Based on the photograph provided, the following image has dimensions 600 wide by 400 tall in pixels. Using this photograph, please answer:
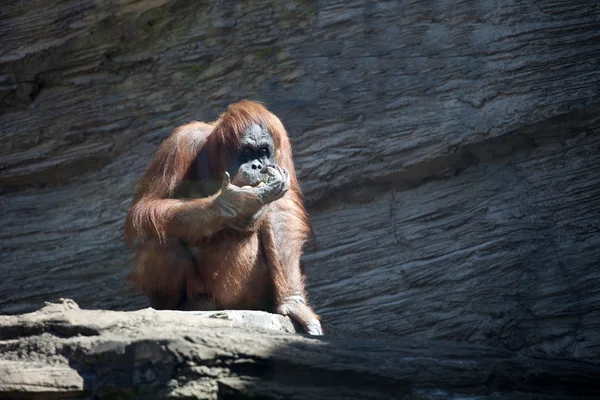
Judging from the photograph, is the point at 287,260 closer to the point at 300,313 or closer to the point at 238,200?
the point at 300,313

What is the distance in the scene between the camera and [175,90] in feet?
26.4

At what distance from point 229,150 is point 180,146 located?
1.15 feet

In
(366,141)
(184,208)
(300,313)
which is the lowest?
(300,313)

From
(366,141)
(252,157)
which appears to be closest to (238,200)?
(252,157)

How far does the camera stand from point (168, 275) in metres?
5.66

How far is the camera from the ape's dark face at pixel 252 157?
5738mm

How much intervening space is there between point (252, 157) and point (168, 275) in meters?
0.99

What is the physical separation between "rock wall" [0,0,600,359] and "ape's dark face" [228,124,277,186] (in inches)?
69.7

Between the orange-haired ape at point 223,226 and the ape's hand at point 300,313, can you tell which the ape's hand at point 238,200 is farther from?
the ape's hand at point 300,313

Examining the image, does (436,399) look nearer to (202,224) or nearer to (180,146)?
(202,224)

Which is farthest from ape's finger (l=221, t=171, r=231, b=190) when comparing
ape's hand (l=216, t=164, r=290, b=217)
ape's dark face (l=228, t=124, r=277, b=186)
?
ape's dark face (l=228, t=124, r=277, b=186)

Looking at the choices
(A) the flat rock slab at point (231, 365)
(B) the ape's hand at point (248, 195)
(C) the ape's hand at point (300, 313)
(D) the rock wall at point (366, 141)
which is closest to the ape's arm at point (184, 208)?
(B) the ape's hand at point (248, 195)

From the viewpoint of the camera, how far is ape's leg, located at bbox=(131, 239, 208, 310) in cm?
564

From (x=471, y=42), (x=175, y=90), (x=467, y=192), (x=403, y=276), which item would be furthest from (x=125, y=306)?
(x=471, y=42)
